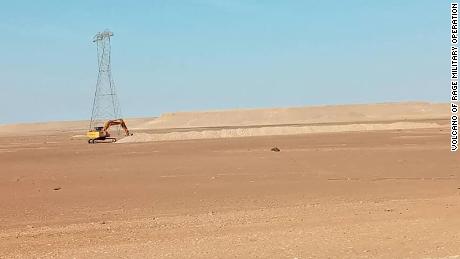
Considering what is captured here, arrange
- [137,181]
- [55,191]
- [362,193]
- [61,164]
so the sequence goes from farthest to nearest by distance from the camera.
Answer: [61,164] → [137,181] → [55,191] → [362,193]

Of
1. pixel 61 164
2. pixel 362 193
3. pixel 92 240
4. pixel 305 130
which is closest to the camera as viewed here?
pixel 92 240

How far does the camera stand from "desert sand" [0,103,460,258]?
367 inches

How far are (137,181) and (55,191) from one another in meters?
3.16

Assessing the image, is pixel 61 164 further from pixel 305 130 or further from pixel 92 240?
pixel 305 130

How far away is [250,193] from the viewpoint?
16.9 metres

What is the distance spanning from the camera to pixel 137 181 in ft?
69.0

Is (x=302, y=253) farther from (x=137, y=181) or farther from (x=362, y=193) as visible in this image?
(x=137, y=181)

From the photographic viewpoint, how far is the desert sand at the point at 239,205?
30.6ft

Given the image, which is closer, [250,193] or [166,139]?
[250,193]

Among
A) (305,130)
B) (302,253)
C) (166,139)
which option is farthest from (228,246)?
(305,130)

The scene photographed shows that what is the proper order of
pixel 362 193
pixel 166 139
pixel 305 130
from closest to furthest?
pixel 362 193 < pixel 166 139 < pixel 305 130

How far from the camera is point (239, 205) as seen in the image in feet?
47.5

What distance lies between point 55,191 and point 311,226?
1042cm

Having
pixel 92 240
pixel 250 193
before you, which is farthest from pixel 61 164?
pixel 92 240
